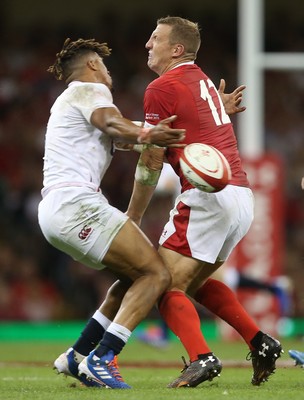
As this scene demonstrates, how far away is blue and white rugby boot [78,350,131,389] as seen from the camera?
621cm

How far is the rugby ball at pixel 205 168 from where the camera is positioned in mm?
6082

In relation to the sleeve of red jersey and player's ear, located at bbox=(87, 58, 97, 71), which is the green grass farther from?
player's ear, located at bbox=(87, 58, 97, 71)

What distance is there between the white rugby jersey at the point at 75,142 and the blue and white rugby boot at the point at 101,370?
1.02 metres

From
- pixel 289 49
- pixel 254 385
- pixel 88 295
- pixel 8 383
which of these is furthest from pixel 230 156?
pixel 289 49

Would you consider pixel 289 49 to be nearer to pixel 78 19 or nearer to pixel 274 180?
pixel 78 19

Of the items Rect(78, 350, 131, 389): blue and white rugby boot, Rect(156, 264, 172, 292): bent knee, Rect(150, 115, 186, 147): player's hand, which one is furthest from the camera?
Rect(156, 264, 172, 292): bent knee

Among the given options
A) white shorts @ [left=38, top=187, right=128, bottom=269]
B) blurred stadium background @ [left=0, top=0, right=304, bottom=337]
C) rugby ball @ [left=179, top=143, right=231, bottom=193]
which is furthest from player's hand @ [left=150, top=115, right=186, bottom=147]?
blurred stadium background @ [left=0, top=0, right=304, bottom=337]

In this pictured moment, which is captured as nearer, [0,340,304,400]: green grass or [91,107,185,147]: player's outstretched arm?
[0,340,304,400]: green grass

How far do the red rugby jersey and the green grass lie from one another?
1.24 m

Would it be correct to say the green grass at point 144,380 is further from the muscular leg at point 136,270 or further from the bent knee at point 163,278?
the bent knee at point 163,278

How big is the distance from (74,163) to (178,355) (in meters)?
4.92

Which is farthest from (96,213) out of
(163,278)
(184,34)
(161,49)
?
(184,34)

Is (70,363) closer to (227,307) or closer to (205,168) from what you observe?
(227,307)

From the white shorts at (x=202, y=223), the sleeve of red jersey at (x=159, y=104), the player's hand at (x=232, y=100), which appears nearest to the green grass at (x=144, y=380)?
the white shorts at (x=202, y=223)
